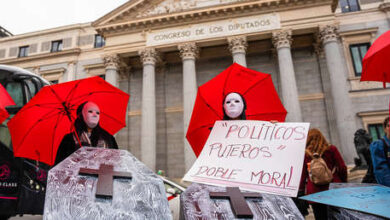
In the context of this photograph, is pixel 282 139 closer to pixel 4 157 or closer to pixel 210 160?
pixel 210 160

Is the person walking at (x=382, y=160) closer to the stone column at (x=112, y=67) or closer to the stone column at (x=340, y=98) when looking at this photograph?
the stone column at (x=340, y=98)

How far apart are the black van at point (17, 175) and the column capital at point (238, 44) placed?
14.2 meters

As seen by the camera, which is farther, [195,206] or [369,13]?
[369,13]

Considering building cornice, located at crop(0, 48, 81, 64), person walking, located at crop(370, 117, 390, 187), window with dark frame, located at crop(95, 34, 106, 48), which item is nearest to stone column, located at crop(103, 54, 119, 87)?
window with dark frame, located at crop(95, 34, 106, 48)

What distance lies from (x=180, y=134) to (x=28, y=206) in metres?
15.7

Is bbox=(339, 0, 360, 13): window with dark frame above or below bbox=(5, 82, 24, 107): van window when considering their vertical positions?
above

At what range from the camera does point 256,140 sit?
2.60 meters

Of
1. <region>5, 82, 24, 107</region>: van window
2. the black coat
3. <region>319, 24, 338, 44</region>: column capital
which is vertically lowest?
the black coat

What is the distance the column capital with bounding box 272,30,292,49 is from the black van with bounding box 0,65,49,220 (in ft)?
51.8

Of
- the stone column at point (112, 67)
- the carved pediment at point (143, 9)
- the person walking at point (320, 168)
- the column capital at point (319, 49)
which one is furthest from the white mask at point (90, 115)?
the column capital at point (319, 49)

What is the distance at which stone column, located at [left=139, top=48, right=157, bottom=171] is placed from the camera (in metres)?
18.2

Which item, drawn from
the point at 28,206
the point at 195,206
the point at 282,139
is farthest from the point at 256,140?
the point at 28,206

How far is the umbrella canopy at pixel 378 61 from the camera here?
3367 mm

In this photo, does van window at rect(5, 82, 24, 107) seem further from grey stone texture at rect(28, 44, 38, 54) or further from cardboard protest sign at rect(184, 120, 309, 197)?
grey stone texture at rect(28, 44, 38, 54)
